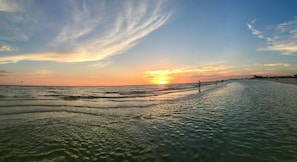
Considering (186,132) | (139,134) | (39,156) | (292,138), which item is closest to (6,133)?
(39,156)

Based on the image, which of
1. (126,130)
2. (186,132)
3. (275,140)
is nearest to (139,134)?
(126,130)

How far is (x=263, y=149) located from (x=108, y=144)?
304 inches

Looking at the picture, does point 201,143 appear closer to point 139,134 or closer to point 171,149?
point 171,149

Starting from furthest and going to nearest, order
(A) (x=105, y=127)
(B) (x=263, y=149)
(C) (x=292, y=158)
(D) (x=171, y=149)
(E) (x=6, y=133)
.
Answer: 1. (A) (x=105, y=127)
2. (E) (x=6, y=133)
3. (D) (x=171, y=149)
4. (B) (x=263, y=149)
5. (C) (x=292, y=158)

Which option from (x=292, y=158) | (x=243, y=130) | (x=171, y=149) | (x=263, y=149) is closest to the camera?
(x=292, y=158)

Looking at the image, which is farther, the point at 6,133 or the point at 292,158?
the point at 6,133

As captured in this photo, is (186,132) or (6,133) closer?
(186,132)

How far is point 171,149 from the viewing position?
8.15m

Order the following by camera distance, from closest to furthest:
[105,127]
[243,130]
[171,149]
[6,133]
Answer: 1. [171,149]
2. [243,130]
3. [6,133]
4. [105,127]

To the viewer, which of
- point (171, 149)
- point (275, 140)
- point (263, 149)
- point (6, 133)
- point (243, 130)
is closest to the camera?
point (263, 149)

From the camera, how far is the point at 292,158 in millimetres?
6680

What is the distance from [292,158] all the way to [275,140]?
2172 mm

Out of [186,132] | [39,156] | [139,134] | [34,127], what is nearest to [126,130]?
[139,134]

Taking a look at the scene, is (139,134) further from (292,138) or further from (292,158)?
(292,138)
